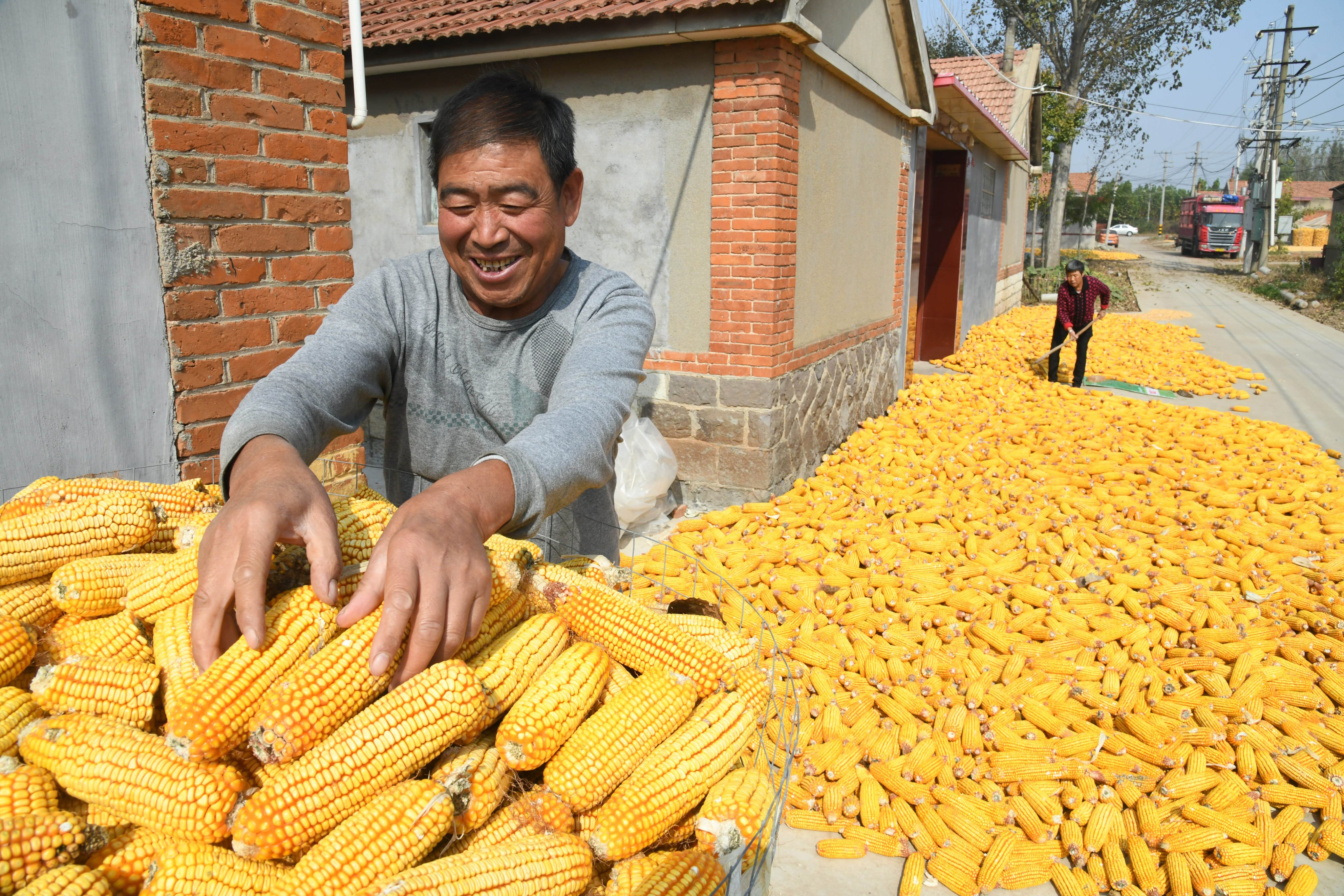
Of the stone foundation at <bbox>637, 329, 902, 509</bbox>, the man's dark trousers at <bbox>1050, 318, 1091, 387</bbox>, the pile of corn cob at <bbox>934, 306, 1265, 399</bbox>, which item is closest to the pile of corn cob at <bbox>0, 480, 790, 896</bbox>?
the stone foundation at <bbox>637, 329, 902, 509</bbox>

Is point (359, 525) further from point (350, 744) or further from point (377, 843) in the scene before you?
point (377, 843)

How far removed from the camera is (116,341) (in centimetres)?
275

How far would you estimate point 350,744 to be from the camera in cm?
125

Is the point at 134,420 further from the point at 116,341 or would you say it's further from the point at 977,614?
the point at 977,614

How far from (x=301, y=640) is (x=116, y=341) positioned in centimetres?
204

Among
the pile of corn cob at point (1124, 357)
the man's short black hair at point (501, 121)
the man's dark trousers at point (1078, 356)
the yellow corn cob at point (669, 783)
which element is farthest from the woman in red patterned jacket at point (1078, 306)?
the yellow corn cob at point (669, 783)

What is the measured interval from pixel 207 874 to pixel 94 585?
74 cm

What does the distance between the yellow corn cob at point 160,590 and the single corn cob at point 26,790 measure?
12.7 inches

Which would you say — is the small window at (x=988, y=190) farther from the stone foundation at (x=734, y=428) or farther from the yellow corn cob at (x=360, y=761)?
the yellow corn cob at (x=360, y=761)

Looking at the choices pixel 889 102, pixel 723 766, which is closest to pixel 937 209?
pixel 889 102

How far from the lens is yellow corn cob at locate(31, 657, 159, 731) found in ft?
4.45

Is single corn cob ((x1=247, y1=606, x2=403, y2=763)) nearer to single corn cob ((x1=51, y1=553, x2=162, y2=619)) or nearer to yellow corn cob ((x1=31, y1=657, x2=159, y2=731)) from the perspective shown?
yellow corn cob ((x1=31, y1=657, x2=159, y2=731))

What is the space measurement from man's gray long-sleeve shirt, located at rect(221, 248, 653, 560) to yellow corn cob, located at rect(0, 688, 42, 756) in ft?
2.22

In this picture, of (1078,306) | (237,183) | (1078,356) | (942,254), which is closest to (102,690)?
(237,183)
